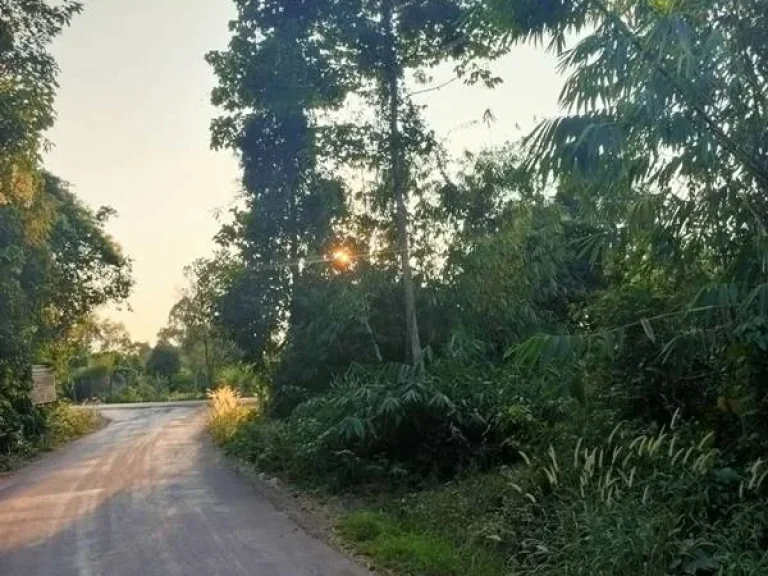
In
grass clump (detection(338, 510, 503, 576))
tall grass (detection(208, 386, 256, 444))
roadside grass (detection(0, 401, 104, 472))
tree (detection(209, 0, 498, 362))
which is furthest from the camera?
tall grass (detection(208, 386, 256, 444))

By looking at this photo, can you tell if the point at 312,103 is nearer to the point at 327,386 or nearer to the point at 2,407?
the point at 327,386

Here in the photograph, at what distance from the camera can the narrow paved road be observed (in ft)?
23.9

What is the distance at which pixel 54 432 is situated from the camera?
2214 cm

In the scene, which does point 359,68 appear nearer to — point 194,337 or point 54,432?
point 54,432

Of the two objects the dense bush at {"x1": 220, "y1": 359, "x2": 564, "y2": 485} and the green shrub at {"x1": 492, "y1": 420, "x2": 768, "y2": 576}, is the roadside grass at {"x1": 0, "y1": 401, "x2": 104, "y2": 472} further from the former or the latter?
the green shrub at {"x1": 492, "y1": 420, "x2": 768, "y2": 576}

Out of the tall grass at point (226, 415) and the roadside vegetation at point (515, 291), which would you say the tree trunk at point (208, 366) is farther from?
the roadside vegetation at point (515, 291)

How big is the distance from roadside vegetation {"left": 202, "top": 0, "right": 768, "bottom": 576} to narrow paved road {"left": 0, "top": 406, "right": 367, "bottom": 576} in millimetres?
901

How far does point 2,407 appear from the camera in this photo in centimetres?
1783

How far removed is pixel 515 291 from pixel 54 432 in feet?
46.5

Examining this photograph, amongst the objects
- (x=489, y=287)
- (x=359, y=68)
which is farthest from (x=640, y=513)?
(x=359, y=68)

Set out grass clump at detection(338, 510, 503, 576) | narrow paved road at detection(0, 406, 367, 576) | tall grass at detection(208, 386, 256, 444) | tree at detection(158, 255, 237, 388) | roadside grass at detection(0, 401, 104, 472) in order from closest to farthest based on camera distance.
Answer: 1. grass clump at detection(338, 510, 503, 576)
2. narrow paved road at detection(0, 406, 367, 576)
3. roadside grass at detection(0, 401, 104, 472)
4. tall grass at detection(208, 386, 256, 444)
5. tree at detection(158, 255, 237, 388)

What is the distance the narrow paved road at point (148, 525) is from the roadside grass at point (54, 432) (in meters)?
1.47

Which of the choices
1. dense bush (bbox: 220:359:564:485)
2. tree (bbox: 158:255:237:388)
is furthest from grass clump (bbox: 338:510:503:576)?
tree (bbox: 158:255:237:388)

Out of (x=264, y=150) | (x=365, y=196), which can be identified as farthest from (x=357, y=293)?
(x=264, y=150)
